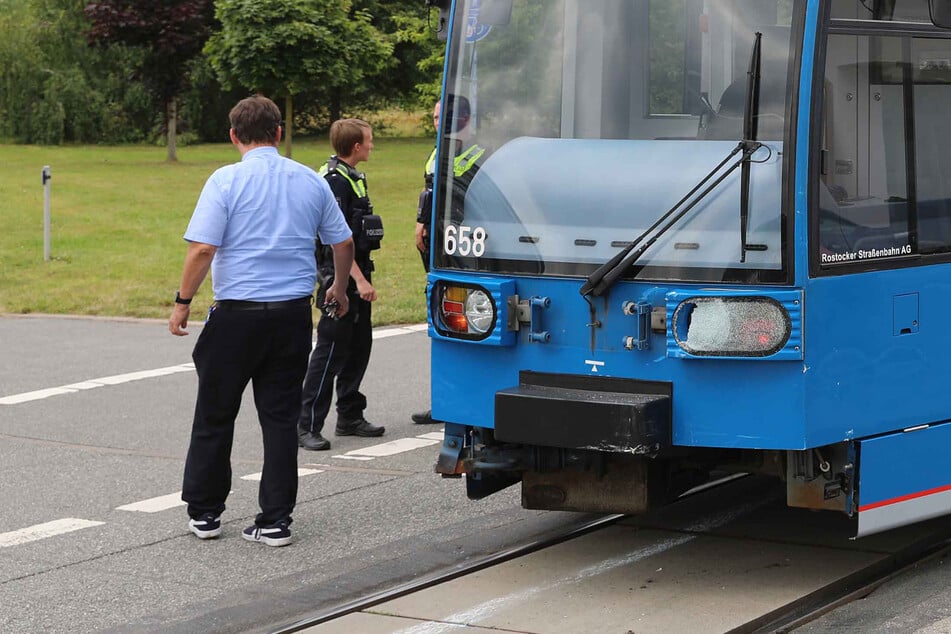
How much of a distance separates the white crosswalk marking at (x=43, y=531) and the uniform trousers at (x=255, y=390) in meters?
0.66

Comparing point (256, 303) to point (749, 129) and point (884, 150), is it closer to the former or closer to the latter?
point (749, 129)

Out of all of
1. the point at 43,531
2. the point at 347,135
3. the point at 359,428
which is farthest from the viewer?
the point at 359,428

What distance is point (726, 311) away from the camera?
5625 millimetres

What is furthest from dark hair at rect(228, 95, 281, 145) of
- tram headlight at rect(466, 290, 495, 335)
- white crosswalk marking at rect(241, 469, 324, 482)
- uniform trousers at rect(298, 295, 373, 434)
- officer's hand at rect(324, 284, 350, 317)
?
white crosswalk marking at rect(241, 469, 324, 482)

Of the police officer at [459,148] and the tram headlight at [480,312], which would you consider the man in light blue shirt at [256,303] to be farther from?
the tram headlight at [480,312]

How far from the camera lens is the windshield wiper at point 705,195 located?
5.68 meters

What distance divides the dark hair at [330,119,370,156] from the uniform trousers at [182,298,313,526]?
218 cm

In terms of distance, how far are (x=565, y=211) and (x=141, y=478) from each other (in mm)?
3447

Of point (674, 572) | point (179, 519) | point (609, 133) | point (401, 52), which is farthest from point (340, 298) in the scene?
point (401, 52)

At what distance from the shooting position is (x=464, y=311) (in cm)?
631

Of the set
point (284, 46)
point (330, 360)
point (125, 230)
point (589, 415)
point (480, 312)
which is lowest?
point (589, 415)

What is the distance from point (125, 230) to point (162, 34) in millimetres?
19323

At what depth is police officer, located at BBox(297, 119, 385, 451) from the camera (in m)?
8.85

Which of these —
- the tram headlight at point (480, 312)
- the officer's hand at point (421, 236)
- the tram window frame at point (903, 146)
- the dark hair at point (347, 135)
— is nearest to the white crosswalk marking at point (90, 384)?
the officer's hand at point (421, 236)
